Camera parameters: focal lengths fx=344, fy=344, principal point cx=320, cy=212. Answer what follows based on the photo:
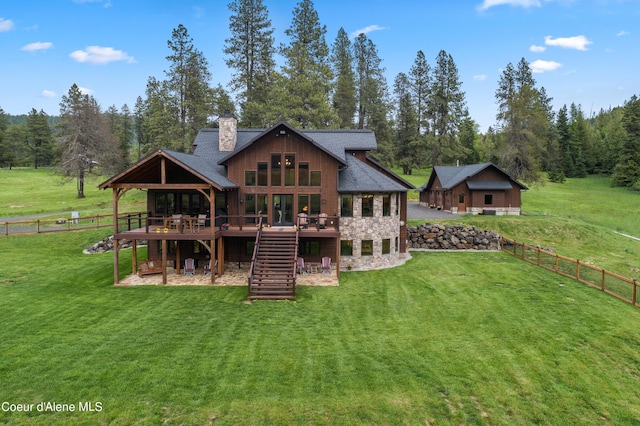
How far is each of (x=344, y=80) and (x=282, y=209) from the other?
35.7 m

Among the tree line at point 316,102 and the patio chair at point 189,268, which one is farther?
the tree line at point 316,102

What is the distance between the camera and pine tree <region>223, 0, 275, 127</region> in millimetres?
39938

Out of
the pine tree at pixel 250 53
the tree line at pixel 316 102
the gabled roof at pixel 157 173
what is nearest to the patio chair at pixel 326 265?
the gabled roof at pixel 157 173

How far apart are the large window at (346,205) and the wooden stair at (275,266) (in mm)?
3109

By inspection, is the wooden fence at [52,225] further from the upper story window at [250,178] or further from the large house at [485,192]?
the large house at [485,192]

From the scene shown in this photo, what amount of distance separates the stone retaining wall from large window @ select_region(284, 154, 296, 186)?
9825mm

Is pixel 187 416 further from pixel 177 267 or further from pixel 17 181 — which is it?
pixel 17 181

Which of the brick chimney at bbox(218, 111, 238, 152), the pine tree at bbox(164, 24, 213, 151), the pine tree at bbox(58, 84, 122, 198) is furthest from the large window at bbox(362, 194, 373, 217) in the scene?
the pine tree at bbox(58, 84, 122, 198)

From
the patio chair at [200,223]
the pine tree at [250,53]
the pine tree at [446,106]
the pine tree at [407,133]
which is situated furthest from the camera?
the pine tree at [407,133]

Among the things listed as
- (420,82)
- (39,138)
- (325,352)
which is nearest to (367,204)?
(325,352)

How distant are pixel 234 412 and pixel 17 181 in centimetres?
6459

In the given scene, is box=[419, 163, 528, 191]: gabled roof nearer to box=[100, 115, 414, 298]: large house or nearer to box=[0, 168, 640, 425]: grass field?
box=[100, 115, 414, 298]: large house

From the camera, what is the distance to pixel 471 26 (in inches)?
1462

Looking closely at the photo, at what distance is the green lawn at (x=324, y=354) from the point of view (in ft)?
24.5
